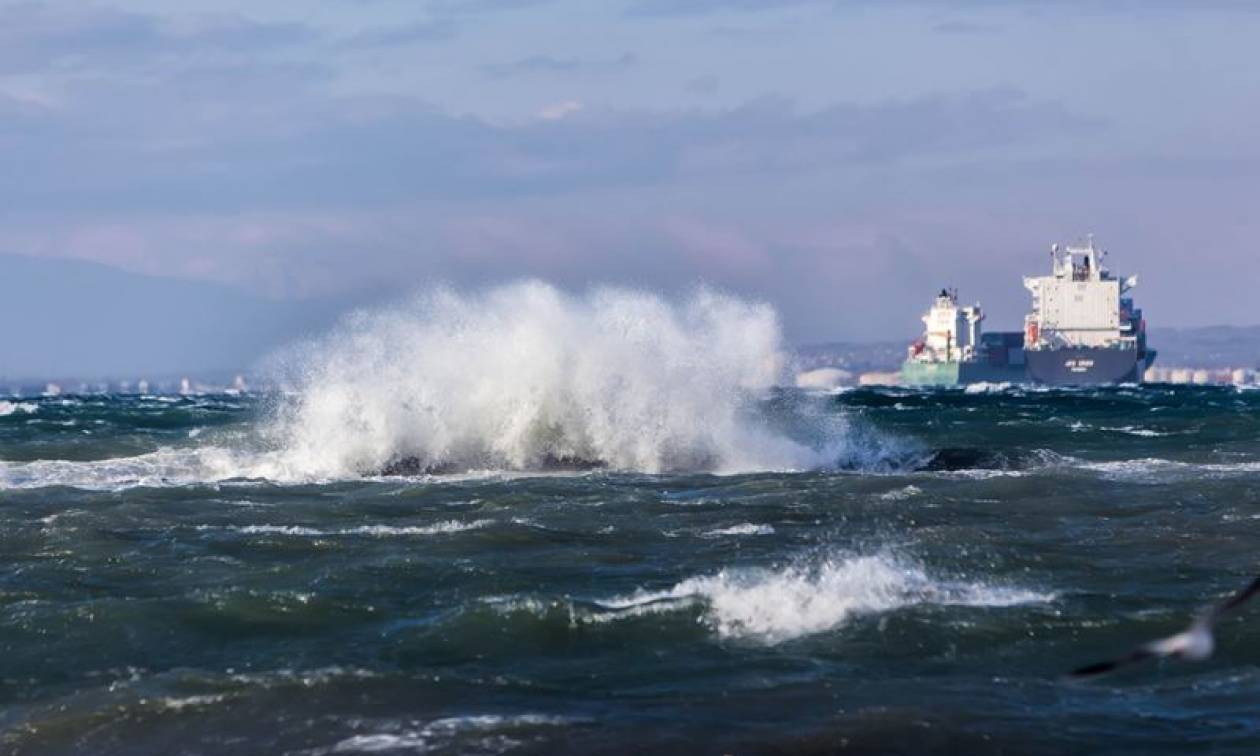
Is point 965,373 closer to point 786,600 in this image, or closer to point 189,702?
point 786,600

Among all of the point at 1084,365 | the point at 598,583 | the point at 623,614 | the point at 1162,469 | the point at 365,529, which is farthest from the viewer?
the point at 1084,365

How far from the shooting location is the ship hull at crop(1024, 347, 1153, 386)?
11888 centimetres

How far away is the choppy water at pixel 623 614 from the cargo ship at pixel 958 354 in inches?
3838

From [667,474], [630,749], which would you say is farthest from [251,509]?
[630,749]

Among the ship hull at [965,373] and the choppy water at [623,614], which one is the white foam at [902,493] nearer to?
the choppy water at [623,614]

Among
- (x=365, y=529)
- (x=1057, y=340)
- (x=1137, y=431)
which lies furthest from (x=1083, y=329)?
(x=365, y=529)

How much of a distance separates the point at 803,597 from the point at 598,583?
82.7 inches

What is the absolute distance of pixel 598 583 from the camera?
599 inches

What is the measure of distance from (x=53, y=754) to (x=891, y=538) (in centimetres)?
970

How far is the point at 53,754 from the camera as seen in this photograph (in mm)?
9898

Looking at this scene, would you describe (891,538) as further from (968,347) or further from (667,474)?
(968,347)

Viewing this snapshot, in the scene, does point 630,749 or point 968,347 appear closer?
point 630,749

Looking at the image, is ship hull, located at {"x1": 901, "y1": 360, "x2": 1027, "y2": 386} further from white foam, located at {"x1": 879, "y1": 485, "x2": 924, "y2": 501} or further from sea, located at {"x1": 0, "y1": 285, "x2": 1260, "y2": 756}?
white foam, located at {"x1": 879, "y1": 485, "x2": 924, "y2": 501}

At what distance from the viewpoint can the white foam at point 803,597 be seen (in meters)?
13.1
